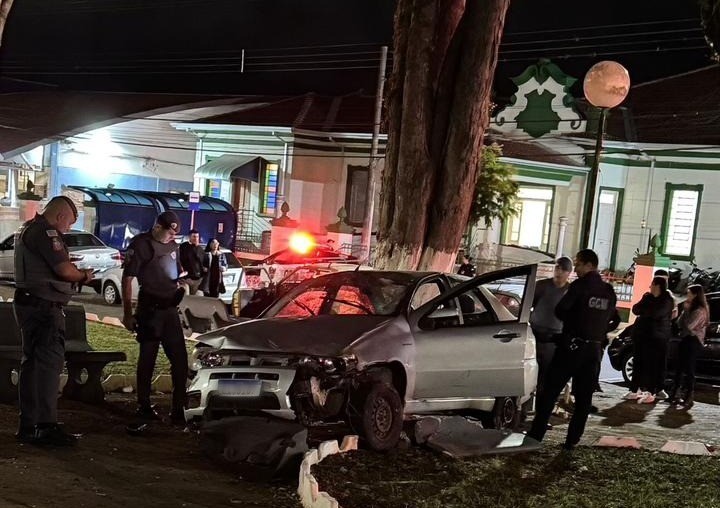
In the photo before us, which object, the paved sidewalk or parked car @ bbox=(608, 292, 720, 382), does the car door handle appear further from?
parked car @ bbox=(608, 292, 720, 382)

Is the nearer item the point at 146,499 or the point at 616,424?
the point at 146,499

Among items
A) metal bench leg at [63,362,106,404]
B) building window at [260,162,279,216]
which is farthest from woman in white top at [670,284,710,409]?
building window at [260,162,279,216]

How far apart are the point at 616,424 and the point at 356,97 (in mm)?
23807

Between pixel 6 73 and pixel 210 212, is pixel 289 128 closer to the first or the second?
pixel 210 212

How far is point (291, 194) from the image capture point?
2895cm

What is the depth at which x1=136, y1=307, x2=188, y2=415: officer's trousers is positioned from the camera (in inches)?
271

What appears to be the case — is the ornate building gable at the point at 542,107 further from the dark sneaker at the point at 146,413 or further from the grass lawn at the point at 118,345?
the dark sneaker at the point at 146,413

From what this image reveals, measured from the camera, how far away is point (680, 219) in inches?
989

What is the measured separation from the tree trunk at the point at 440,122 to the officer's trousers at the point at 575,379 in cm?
251

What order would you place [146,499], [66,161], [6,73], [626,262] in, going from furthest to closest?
1. [6,73]
2. [66,161]
3. [626,262]
4. [146,499]

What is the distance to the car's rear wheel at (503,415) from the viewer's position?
7.43 m

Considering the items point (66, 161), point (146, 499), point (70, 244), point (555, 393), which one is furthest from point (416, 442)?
point (66, 161)

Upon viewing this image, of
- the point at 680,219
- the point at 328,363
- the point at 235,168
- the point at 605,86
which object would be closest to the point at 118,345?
the point at 328,363

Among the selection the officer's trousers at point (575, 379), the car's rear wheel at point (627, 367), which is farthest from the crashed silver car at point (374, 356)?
the car's rear wheel at point (627, 367)
